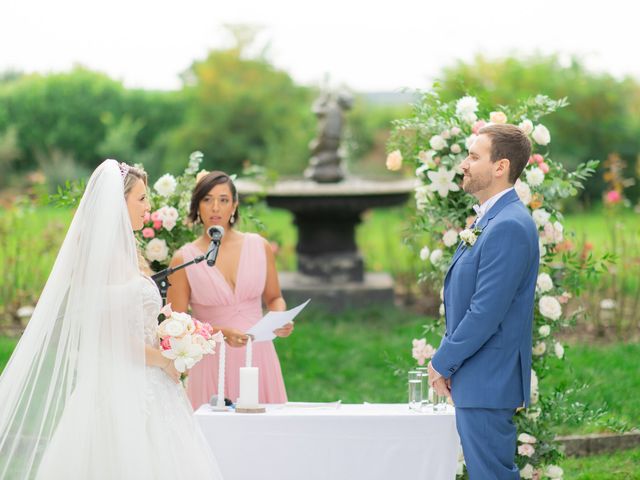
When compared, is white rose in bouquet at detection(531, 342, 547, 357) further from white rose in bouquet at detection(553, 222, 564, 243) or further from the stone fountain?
the stone fountain

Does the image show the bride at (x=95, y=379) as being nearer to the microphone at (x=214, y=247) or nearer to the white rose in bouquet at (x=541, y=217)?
the microphone at (x=214, y=247)

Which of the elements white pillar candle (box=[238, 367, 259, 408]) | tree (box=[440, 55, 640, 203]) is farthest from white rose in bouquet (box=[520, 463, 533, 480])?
tree (box=[440, 55, 640, 203])

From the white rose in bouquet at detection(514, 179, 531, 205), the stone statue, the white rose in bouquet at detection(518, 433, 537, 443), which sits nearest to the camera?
the white rose in bouquet at detection(518, 433, 537, 443)

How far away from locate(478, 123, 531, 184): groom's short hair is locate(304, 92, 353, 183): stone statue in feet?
22.6

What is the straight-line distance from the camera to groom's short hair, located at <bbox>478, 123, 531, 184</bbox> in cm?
416

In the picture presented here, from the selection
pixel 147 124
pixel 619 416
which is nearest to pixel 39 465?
pixel 619 416

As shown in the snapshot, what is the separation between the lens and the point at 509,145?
13.7 feet

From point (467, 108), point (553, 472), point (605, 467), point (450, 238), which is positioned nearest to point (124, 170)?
point (450, 238)

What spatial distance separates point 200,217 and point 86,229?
1.26 m

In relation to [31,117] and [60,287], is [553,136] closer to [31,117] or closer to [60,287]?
[31,117]

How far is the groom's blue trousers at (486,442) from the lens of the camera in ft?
13.5

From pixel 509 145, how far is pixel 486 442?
4.01ft

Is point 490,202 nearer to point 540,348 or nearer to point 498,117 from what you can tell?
point 498,117

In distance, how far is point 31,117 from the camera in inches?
997
